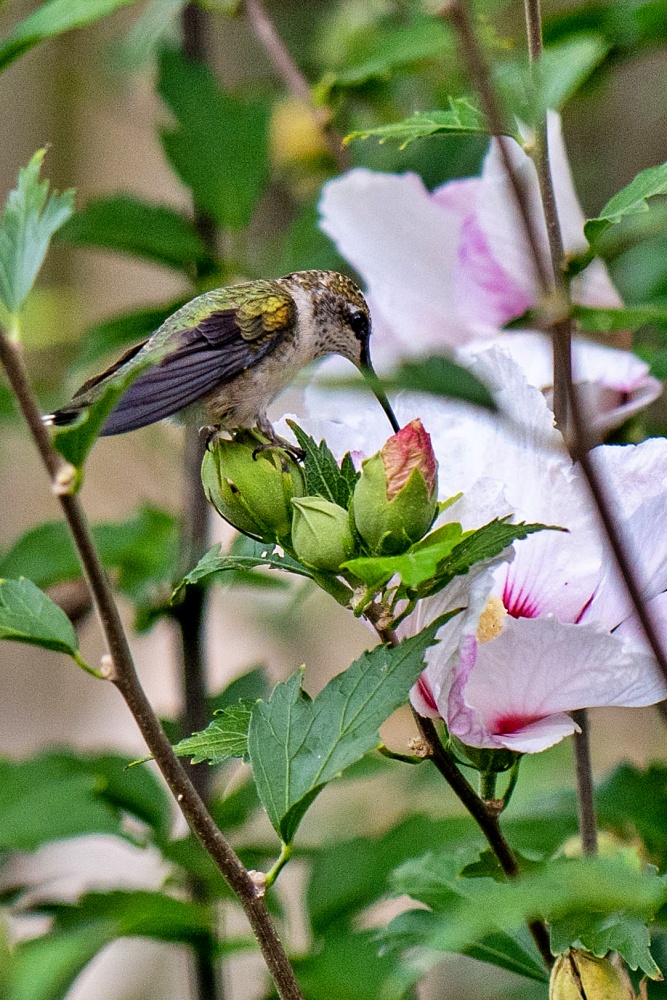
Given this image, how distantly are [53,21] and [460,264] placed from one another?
24 centimetres

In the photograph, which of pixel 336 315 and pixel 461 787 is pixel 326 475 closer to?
pixel 461 787

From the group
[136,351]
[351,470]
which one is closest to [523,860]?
[351,470]

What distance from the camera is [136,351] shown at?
20.6 inches

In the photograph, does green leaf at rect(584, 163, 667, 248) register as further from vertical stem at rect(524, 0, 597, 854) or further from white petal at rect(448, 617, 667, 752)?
white petal at rect(448, 617, 667, 752)

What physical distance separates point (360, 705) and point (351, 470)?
84 mm

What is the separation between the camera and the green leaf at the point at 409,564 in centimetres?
32

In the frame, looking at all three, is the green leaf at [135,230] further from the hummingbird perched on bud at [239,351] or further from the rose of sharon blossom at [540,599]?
the rose of sharon blossom at [540,599]

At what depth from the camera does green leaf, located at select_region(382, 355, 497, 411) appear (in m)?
0.25

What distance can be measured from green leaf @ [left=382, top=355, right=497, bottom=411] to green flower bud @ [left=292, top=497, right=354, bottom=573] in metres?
0.09

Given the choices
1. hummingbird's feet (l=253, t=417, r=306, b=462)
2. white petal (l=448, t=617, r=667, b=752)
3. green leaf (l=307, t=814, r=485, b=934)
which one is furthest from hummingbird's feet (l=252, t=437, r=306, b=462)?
green leaf (l=307, t=814, r=485, b=934)

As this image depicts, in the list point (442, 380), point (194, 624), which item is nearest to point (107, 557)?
point (194, 624)

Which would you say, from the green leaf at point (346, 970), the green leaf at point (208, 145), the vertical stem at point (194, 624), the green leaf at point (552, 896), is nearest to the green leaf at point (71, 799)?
the vertical stem at point (194, 624)

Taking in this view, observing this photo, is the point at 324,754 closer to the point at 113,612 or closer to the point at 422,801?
the point at 113,612

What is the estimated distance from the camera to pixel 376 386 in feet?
0.78
